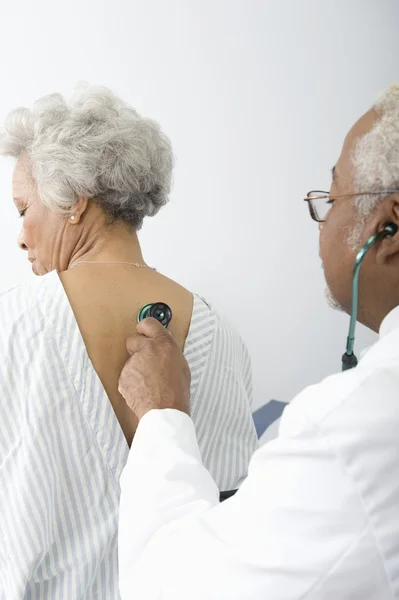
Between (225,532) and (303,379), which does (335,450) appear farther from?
(303,379)

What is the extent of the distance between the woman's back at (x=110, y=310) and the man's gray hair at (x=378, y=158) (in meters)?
0.43

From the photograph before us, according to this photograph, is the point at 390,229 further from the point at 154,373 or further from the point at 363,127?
the point at 154,373

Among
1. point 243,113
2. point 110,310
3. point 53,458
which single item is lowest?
point 53,458

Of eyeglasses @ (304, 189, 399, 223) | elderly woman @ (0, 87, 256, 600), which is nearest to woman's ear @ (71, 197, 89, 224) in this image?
elderly woman @ (0, 87, 256, 600)

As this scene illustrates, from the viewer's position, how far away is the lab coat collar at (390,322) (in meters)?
0.76

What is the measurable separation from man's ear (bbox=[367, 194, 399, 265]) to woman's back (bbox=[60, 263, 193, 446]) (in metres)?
0.46

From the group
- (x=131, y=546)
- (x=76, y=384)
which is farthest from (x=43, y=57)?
(x=131, y=546)

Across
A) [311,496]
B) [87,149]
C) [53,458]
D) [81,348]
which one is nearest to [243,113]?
[87,149]

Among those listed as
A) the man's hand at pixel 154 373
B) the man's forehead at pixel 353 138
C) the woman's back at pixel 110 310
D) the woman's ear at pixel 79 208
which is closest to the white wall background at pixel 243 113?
the woman's ear at pixel 79 208

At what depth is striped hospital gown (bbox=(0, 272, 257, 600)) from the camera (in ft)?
3.08

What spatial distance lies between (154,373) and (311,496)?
1.44 feet

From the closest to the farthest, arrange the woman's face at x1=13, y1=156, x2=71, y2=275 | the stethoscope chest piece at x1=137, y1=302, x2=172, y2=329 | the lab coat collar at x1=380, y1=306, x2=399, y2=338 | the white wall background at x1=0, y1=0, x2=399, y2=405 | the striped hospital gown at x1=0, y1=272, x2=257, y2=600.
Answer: the lab coat collar at x1=380, y1=306, x2=399, y2=338 < the striped hospital gown at x1=0, y1=272, x2=257, y2=600 < the stethoscope chest piece at x1=137, y1=302, x2=172, y2=329 < the woman's face at x1=13, y1=156, x2=71, y2=275 < the white wall background at x1=0, y1=0, x2=399, y2=405

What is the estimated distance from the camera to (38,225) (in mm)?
1180

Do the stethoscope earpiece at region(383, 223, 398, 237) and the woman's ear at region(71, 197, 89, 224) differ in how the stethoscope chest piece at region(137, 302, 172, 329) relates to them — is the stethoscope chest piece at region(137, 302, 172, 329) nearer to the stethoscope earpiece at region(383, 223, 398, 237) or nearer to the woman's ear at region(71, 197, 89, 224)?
the woman's ear at region(71, 197, 89, 224)
